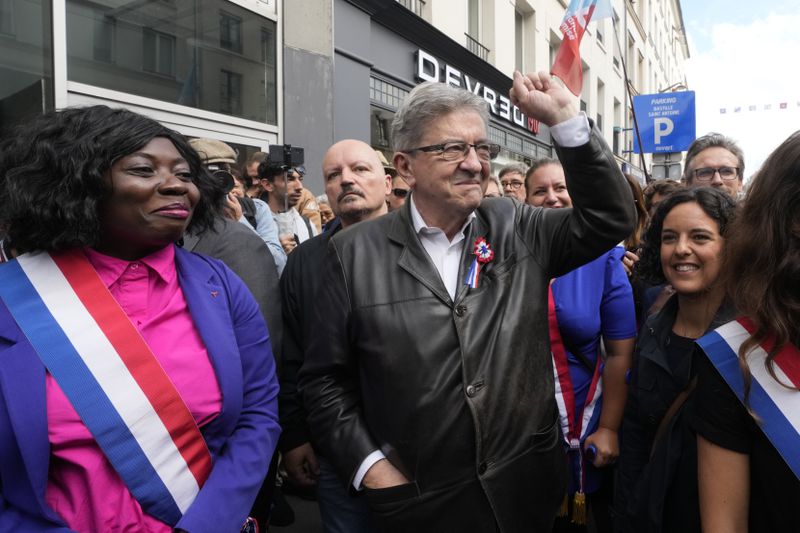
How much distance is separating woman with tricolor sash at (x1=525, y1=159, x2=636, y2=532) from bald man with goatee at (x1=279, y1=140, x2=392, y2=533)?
94 centimetres

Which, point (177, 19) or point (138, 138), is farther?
point (177, 19)

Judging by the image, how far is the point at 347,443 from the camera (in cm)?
167

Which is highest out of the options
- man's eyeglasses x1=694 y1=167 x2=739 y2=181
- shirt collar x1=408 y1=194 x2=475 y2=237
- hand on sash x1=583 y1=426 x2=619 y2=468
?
man's eyeglasses x1=694 y1=167 x2=739 y2=181

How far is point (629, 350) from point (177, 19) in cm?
599

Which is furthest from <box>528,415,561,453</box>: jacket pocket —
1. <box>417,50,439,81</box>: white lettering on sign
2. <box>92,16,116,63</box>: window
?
<box>417,50,439,81</box>: white lettering on sign

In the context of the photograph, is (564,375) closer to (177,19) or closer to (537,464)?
(537,464)

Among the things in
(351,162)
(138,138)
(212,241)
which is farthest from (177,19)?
(138,138)

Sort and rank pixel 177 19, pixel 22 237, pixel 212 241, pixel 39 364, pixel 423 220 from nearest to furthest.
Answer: pixel 39 364, pixel 22 237, pixel 423 220, pixel 212 241, pixel 177 19

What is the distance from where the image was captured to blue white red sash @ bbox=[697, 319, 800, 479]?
4.00 ft

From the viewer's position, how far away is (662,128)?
10.9 metres

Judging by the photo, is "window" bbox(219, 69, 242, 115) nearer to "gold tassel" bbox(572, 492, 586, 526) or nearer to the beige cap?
the beige cap

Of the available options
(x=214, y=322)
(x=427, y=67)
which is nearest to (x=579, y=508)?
(x=214, y=322)

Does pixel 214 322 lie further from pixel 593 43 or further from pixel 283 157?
pixel 593 43

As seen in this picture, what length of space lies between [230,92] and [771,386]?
6752 mm
